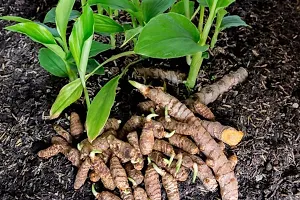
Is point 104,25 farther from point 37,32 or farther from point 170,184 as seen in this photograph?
point 170,184

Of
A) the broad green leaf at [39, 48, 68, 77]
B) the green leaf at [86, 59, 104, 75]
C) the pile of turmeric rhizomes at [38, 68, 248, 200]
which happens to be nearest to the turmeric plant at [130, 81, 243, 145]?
the pile of turmeric rhizomes at [38, 68, 248, 200]

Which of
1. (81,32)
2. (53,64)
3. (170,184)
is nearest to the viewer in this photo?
(81,32)

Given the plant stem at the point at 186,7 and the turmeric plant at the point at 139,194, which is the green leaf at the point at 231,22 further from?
the turmeric plant at the point at 139,194

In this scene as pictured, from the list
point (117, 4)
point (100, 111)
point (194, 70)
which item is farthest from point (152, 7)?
point (100, 111)

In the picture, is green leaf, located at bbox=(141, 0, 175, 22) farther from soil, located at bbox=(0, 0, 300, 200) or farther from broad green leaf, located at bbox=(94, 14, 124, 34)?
soil, located at bbox=(0, 0, 300, 200)

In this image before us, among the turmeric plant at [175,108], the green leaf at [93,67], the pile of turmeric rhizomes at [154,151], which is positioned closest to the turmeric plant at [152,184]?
the pile of turmeric rhizomes at [154,151]
